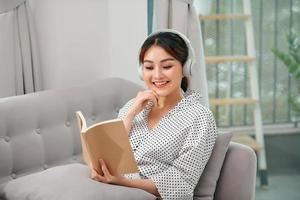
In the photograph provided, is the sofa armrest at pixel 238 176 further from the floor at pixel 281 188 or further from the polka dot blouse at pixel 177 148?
the floor at pixel 281 188

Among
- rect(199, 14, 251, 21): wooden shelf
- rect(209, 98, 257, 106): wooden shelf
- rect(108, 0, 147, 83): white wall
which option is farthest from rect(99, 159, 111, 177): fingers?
rect(199, 14, 251, 21): wooden shelf

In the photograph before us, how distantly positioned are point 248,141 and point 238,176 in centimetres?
123

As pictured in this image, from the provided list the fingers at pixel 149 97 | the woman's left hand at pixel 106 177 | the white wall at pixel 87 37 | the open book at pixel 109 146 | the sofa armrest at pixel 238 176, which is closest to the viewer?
the open book at pixel 109 146

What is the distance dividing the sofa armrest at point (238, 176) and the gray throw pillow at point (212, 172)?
41 mm

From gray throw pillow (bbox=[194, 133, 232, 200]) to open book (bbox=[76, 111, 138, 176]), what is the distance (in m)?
0.35

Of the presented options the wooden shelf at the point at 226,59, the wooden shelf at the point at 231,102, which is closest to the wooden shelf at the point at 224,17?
the wooden shelf at the point at 226,59

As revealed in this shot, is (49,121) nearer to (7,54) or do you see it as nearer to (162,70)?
(7,54)

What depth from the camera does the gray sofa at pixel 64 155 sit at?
196 cm

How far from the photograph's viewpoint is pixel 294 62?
3.26 meters

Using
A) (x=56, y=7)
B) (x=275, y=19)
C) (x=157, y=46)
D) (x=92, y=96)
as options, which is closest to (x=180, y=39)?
(x=157, y=46)

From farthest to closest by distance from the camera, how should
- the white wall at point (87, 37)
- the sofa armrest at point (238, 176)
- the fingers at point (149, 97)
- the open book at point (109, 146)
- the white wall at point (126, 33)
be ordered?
the white wall at point (126, 33), the white wall at point (87, 37), the fingers at point (149, 97), the sofa armrest at point (238, 176), the open book at point (109, 146)

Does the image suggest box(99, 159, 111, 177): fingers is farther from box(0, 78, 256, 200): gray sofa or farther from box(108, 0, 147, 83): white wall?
box(108, 0, 147, 83): white wall

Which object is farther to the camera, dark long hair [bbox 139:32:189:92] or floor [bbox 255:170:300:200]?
floor [bbox 255:170:300:200]

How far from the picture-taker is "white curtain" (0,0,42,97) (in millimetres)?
2689
